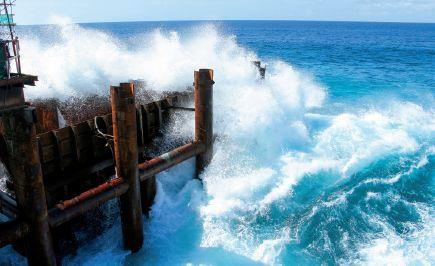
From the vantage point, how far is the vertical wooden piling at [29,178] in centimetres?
570

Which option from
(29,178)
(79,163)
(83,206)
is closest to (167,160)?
(79,163)

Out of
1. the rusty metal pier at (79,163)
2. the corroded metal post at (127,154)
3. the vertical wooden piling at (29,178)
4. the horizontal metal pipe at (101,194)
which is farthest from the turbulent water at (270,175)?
the vertical wooden piling at (29,178)

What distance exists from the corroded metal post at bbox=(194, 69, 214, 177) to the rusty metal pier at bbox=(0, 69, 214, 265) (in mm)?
25

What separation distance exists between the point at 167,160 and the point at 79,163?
6.45 ft

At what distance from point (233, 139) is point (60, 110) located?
210 inches

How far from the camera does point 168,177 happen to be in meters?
11.0

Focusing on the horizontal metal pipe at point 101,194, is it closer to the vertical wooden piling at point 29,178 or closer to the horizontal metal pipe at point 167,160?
the horizontal metal pipe at point 167,160

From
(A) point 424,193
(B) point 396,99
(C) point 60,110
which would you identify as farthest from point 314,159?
(B) point 396,99

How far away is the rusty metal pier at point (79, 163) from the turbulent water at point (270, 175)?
2.72 feet

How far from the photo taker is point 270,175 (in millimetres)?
12008

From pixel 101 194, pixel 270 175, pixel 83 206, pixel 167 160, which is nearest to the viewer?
pixel 83 206

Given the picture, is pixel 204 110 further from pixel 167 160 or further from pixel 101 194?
pixel 101 194

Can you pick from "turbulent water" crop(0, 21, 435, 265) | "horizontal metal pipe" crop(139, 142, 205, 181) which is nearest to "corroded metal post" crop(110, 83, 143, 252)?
"horizontal metal pipe" crop(139, 142, 205, 181)

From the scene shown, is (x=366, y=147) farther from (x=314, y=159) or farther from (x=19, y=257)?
(x=19, y=257)
